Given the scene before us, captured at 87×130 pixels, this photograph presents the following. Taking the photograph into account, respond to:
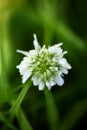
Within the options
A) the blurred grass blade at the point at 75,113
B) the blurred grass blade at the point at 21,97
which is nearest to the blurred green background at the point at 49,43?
the blurred grass blade at the point at 75,113

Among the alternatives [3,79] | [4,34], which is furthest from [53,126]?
[4,34]

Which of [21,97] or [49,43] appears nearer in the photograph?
[21,97]

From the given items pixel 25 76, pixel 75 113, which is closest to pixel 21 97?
pixel 25 76

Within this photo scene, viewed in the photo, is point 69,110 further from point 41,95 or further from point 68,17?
point 68,17

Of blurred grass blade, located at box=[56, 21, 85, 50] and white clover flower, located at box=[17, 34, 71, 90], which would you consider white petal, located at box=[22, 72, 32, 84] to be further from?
blurred grass blade, located at box=[56, 21, 85, 50]

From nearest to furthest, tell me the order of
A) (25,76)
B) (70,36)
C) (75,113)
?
1. (25,76)
2. (75,113)
3. (70,36)

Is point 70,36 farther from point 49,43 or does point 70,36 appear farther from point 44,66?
point 44,66

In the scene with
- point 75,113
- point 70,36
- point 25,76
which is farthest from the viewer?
point 70,36

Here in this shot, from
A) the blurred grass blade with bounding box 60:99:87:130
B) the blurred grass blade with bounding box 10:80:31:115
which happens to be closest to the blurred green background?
the blurred grass blade with bounding box 60:99:87:130
